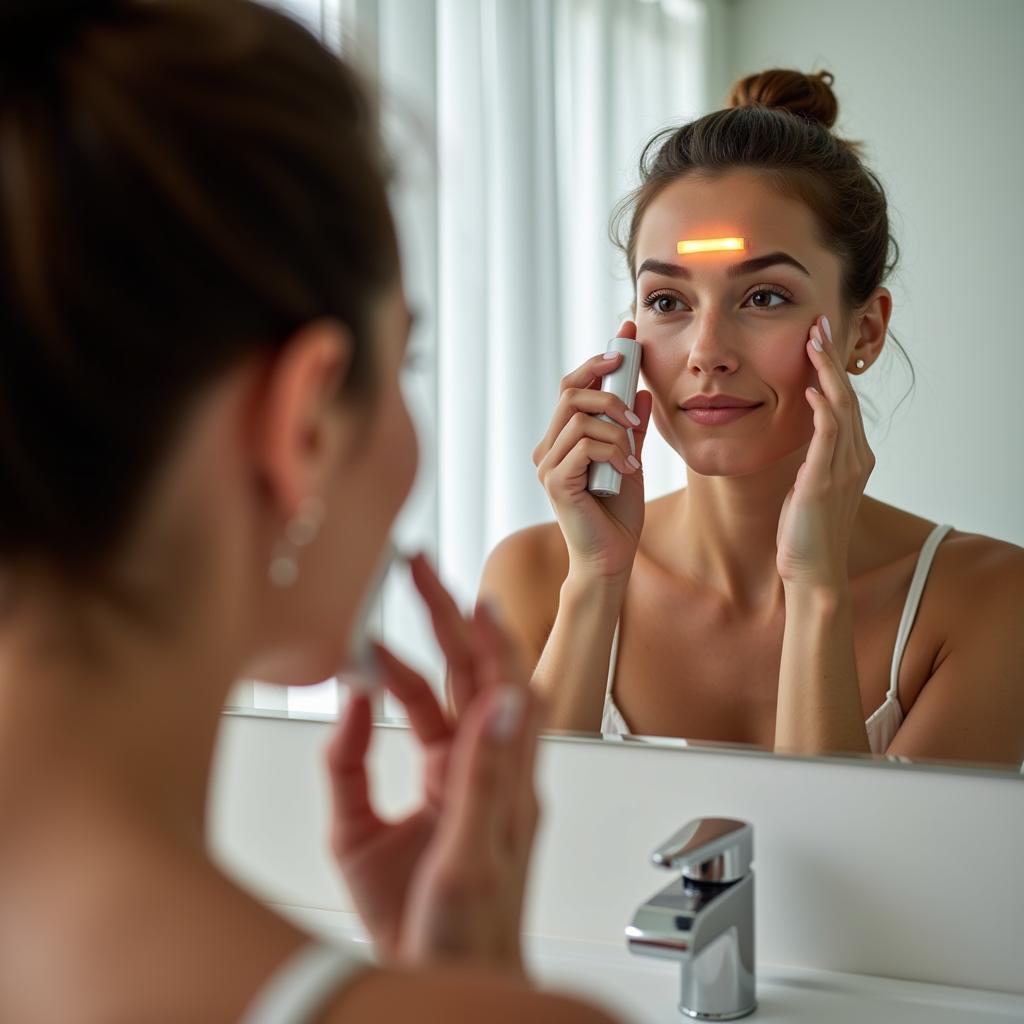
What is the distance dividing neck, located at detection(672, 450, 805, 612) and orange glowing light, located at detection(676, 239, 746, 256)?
0.15m

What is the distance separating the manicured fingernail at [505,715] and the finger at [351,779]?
0.12 m

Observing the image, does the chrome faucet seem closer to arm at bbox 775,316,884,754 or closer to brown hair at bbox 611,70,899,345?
arm at bbox 775,316,884,754

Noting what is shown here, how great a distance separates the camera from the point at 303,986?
1.22 ft

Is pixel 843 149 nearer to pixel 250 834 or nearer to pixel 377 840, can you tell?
pixel 377 840

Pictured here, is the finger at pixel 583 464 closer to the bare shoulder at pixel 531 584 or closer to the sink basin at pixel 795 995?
the bare shoulder at pixel 531 584

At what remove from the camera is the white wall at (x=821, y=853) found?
83cm

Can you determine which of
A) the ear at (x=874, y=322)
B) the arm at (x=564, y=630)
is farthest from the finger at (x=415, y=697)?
the ear at (x=874, y=322)

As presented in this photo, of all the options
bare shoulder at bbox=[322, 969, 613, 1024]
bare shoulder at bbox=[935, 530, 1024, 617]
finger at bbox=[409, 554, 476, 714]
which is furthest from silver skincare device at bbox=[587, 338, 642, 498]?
bare shoulder at bbox=[322, 969, 613, 1024]

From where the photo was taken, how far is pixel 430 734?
2.01 feet

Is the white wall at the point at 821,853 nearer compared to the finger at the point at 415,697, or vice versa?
the finger at the point at 415,697

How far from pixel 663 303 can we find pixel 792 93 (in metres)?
0.17

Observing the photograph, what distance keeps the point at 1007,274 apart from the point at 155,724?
2.26 ft


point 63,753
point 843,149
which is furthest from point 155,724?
point 843,149

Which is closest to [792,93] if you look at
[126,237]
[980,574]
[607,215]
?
[607,215]
